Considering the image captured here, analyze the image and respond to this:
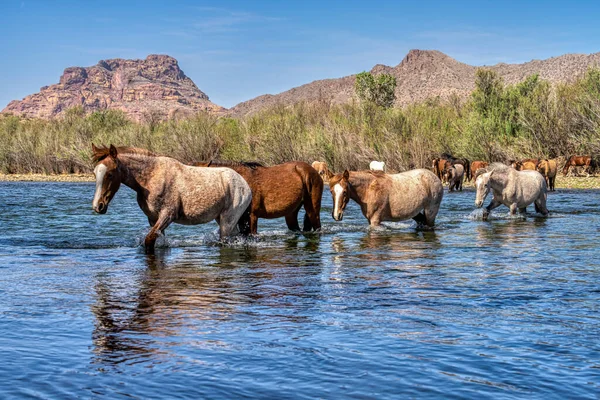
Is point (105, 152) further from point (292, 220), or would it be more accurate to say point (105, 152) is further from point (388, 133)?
point (388, 133)

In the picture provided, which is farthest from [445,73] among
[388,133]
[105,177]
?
[105,177]

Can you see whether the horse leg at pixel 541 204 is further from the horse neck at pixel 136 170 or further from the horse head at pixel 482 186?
the horse neck at pixel 136 170

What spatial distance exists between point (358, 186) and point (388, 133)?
34075 mm

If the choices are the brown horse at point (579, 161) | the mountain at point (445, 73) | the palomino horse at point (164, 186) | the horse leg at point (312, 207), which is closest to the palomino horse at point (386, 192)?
the horse leg at point (312, 207)

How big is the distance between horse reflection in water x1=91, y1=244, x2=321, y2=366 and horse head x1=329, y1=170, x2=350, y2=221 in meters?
1.88

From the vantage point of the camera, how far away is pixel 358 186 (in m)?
15.0

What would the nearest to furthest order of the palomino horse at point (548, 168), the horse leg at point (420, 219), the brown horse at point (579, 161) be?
1. the horse leg at point (420, 219)
2. the palomino horse at point (548, 168)
3. the brown horse at point (579, 161)

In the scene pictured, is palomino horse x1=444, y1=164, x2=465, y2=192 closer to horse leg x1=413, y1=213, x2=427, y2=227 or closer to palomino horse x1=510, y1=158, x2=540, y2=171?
palomino horse x1=510, y1=158, x2=540, y2=171

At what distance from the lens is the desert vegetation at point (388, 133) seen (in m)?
42.9

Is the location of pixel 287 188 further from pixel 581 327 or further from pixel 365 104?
pixel 365 104

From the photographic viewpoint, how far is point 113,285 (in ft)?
30.5

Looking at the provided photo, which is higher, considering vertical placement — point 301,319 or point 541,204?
point 541,204

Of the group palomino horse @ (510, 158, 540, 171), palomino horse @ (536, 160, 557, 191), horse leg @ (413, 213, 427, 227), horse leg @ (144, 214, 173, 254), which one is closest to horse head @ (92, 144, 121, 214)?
horse leg @ (144, 214, 173, 254)

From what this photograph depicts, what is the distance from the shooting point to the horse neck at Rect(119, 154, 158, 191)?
36.7 feet
